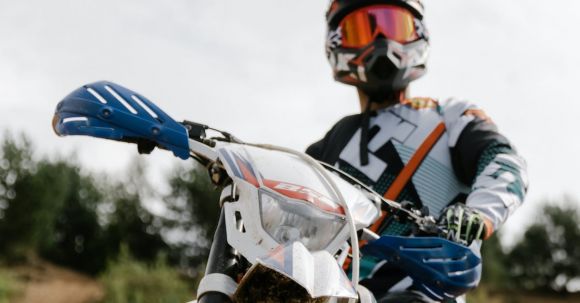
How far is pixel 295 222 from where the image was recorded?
169 centimetres

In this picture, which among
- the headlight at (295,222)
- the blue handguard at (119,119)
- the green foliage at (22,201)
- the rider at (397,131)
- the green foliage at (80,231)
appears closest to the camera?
the headlight at (295,222)

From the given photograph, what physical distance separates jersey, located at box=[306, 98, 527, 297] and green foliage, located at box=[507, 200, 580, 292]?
92.5 ft

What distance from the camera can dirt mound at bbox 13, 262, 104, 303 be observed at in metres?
27.7

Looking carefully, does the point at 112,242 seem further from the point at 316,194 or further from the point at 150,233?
the point at 316,194

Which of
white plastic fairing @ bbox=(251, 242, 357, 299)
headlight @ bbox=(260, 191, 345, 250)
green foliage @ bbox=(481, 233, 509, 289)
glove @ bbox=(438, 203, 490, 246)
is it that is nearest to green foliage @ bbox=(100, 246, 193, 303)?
green foliage @ bbox=(481, 233, 509, 289)

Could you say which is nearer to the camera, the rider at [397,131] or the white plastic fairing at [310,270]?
the white plastic fairing at [310,270]

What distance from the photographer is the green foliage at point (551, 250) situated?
97.0 ft

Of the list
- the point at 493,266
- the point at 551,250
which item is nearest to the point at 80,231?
the point at 493,266

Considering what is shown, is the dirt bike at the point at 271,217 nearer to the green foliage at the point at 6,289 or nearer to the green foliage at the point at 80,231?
the green foliage at the point at 6,289

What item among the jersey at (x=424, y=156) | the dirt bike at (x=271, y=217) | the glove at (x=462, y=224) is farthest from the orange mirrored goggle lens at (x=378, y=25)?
the dirt bike at (x=271, y=217)

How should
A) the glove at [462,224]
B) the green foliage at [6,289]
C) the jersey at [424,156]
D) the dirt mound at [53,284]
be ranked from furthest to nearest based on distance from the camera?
1. the dirt mound at [53,284]
2. the green foliage at [6,289]
3. the jersey at [424,156]
4. the glove at [462,224]

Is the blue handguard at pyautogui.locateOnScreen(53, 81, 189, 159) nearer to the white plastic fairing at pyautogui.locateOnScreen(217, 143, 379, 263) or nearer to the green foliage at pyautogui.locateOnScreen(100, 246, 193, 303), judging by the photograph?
the white plastic fairing at pyautogui.locateOnScreen(217, 143, 379, 263)

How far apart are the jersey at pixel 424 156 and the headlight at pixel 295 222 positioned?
1073 millimetres

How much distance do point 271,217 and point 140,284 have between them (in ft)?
64.8
